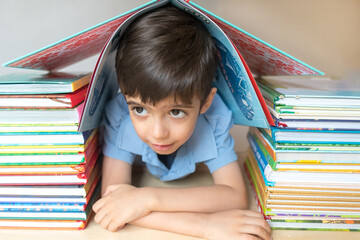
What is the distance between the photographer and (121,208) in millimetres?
659

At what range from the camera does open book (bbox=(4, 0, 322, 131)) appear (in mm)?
577

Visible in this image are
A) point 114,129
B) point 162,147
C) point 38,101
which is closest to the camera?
point 38,101

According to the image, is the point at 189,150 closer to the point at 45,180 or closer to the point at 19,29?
the point at 45,180

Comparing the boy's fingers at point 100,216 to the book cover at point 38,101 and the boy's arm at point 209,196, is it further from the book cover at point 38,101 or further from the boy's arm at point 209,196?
the book cover at point 38,101

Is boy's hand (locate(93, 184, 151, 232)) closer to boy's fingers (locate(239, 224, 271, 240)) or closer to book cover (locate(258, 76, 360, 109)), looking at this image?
boy's fingers (locate(239, 224, 271, 240))

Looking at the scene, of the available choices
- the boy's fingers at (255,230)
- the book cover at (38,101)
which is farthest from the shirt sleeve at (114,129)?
the boy's fingers at (255,230)

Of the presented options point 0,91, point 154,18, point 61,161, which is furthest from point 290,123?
point 0,91

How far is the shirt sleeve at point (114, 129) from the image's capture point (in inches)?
31.5

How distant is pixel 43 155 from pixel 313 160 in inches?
22.6

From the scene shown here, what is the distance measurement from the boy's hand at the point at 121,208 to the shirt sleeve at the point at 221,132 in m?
0.22

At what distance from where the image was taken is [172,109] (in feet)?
2.16

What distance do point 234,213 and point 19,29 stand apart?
0.99 metres

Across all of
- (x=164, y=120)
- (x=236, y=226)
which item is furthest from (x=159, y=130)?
(x=236, y=226)

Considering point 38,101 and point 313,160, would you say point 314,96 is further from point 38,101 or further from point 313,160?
point 38,101
